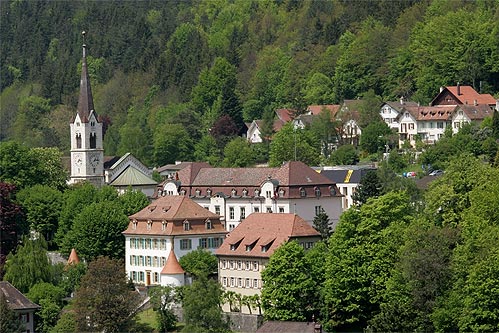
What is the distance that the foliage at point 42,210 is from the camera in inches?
4048

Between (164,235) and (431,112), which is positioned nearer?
(164,235)

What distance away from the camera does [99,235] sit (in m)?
95.9

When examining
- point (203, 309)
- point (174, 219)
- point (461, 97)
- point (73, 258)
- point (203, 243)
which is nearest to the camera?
point (203, 309)

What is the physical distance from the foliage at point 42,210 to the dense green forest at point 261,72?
2967 centimetres

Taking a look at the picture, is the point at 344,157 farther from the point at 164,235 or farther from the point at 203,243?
the point at 164,235

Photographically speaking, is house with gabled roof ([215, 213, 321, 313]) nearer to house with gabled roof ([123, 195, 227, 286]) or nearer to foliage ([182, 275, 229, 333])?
foliage ([182, 275, 229, 333])

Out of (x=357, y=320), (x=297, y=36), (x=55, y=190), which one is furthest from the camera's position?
(x=297, y=36)

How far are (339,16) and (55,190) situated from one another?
64271 mm

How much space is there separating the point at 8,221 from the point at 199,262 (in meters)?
18.4

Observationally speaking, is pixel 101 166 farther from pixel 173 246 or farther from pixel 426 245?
pixel 426 245

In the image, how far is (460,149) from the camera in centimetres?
10744

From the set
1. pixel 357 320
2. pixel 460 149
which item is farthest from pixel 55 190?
pixel 357 320

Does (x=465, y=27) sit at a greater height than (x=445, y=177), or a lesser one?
greater

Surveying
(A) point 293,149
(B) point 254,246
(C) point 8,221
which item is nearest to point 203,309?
(B) point 254,246
